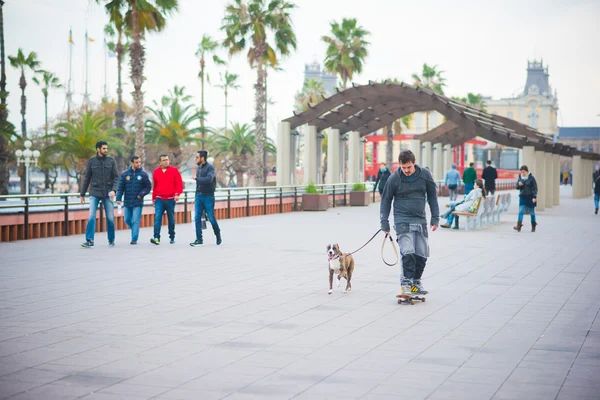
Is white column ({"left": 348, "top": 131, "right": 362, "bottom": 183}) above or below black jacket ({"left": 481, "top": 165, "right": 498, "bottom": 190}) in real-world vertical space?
above

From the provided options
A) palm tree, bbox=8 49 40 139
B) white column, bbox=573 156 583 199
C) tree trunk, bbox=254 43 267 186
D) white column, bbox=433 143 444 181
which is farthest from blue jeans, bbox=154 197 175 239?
palm tree, bbox=8 49 40 139

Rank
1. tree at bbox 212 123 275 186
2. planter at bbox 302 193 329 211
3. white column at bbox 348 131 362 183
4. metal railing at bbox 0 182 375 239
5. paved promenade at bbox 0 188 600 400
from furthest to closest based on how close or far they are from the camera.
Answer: tree at bbox 212 123 275 186 < white column at bbox 348 131 362 183 < planter at bbox 302 193 329 211 < metal railing at bbox 0 182 375 239 < paved promenade at bbox 0 188 600 400

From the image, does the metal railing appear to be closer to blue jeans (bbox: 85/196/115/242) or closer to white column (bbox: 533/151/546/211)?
blue jeans (bbox: 85/196/115/242)

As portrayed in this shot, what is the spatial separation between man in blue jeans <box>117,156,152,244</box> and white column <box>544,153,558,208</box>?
67.2ft

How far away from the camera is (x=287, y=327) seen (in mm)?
7547

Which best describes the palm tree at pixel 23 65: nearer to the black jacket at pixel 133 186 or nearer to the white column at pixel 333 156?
the white column at pixel 333 156

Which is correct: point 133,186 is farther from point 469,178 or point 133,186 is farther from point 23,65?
point 23,65

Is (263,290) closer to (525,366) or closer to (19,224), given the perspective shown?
(525,366)

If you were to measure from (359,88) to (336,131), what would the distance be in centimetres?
520

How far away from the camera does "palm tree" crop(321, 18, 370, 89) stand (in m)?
52.1

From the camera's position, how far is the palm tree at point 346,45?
52.1 meters

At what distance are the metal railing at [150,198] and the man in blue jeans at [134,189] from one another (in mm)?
1396

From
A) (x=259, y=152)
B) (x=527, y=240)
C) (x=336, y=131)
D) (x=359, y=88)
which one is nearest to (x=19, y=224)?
(x=527, y=240)

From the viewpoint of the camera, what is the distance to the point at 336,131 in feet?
119
